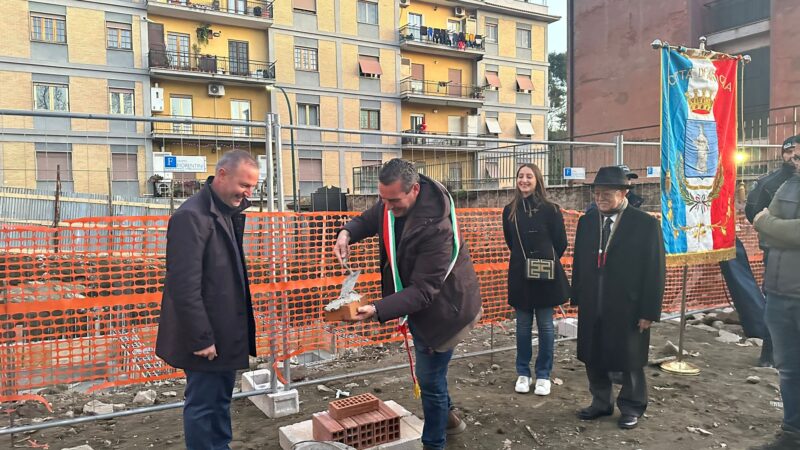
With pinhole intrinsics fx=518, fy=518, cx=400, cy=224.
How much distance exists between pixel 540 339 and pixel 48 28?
28.2m

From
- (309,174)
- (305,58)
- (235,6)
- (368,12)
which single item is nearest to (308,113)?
(305,58)

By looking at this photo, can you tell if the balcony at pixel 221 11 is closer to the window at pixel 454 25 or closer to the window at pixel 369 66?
the window at pixel 369 66

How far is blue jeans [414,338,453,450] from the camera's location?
3.27 meters

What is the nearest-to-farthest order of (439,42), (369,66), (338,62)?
(338,62) < (369,66) < (439,42)

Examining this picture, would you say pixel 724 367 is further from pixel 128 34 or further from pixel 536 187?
pixel 128 34

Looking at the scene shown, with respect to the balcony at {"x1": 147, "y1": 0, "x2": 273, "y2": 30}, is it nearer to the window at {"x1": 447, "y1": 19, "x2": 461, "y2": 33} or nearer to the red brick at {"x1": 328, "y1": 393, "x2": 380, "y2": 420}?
the window at {"x1": 447, "y1": 19, "x2": 461, "y2": 33}

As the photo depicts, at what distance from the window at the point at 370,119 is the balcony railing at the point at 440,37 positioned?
4.82 m

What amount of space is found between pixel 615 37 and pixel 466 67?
38.6 feet

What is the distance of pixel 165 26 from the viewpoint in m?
26.7

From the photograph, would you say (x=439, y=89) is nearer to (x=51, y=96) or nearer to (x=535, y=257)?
(x=51, y=96)

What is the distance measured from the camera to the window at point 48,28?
2388cm

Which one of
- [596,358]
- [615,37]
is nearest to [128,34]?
[615,37]

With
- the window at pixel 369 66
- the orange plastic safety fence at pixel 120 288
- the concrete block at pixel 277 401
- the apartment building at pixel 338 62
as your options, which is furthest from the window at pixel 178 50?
the concrete block at pixel 277 401

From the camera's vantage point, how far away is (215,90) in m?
27.6
